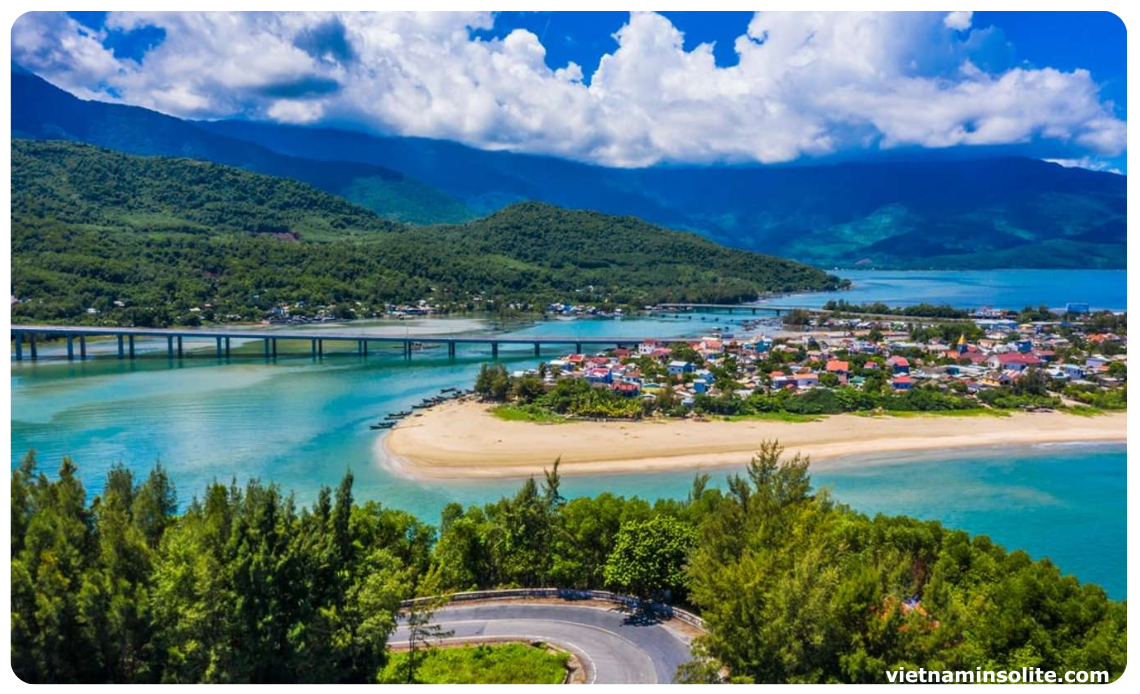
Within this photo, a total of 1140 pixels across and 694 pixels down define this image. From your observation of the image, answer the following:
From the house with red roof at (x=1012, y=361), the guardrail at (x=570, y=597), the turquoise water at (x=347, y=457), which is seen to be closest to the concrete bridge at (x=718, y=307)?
the house with red roof at (x=1012, y=361)

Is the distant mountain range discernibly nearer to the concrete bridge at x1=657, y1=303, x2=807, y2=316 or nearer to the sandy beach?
the concrete bridge at x1=657, y1=303, x2=807, y2=316

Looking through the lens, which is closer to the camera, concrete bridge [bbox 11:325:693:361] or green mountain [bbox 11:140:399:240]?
concrete bridge [bbox 11:325:693:361]

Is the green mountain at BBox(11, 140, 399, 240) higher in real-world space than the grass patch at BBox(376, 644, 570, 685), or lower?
higher

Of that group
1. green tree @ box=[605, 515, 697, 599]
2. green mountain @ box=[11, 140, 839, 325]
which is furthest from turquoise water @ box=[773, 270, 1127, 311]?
green tree @ box=[605, 515, 697, 599]

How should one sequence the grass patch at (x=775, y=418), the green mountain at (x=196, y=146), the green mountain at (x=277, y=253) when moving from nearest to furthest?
the grass patch at (x=775, y=418)
the green mountain at (x=277, y=253)
the green mountain at (x=196, y=146)

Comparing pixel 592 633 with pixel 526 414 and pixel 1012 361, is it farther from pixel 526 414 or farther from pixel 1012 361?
pixel 1012 361

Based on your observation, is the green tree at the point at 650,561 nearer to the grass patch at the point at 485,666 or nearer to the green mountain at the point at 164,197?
the grass patch at the point at 485,666
